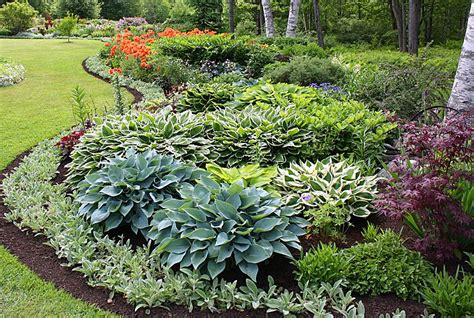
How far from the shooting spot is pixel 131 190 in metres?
3.68

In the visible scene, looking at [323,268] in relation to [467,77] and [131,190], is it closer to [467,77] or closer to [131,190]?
[131,190]

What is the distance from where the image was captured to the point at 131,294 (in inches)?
113

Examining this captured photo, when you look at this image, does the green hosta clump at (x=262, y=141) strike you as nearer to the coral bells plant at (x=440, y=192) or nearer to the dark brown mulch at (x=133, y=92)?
the coral bells plant at (x=440, y=192)

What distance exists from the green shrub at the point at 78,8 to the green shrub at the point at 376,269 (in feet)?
109

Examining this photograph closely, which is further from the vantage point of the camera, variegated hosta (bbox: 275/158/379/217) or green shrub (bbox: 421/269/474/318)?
variegated hosta (bbox: 275/158/379/217)

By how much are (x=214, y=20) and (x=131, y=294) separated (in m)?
17.2

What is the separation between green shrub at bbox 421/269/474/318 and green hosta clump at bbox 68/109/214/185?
8.23ft

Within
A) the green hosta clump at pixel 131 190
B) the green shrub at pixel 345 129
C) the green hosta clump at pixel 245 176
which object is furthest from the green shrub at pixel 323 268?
the green shrub at pixel 345 129

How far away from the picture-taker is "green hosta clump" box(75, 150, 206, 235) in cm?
359

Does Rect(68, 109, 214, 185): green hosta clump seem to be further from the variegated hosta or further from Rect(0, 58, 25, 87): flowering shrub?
Rect(0, 58, 25, 87): flowering shrub

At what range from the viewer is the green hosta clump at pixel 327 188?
3656 millimetres

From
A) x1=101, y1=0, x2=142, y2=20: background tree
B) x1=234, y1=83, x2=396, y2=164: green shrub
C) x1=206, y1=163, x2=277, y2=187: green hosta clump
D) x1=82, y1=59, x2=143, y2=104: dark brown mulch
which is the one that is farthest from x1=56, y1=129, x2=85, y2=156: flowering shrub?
x1=101, y1=0, x2=142, y2=20: background tree

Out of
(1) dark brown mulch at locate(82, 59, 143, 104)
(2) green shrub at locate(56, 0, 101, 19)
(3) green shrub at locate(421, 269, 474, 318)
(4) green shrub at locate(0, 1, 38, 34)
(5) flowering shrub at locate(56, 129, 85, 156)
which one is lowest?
(3) green shrub at locate(421, 269, 474, 318)

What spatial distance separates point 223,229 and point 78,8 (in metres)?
33.2
